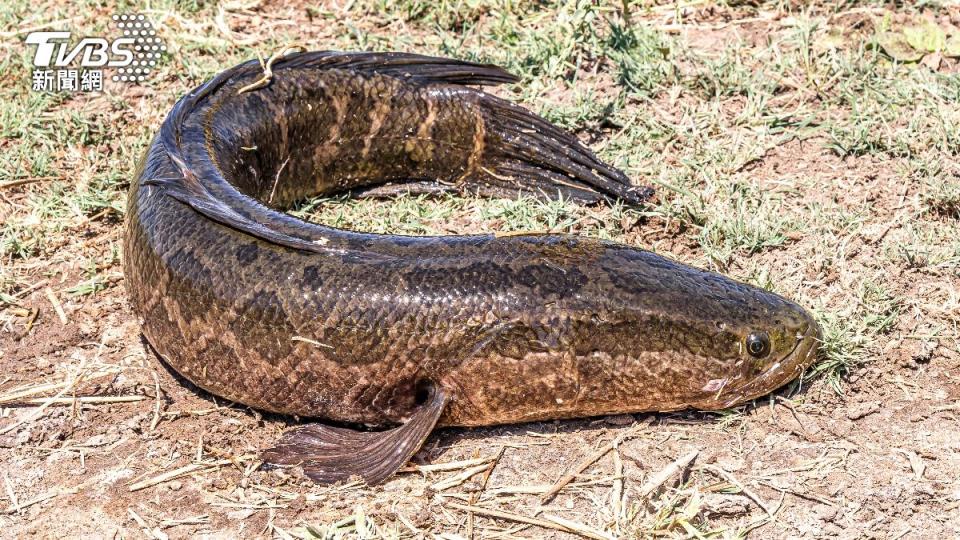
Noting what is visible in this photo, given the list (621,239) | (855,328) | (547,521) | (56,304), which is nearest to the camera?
(547,521)

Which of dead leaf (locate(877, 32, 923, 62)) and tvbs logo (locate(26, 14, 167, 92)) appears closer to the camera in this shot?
dead leaf (locate(877, 32, 923, 62))

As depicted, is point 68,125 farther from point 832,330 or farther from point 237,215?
point 832,330

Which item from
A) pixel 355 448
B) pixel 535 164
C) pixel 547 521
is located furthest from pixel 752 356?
pixel 535 164

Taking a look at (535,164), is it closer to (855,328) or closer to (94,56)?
(855,328)

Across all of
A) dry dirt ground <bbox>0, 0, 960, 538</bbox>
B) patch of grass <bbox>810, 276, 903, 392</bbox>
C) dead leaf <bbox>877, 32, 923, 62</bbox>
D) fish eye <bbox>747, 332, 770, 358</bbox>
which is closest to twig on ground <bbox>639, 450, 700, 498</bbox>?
dry dirt ground <bbox>0, 0, 960, 538</bbox>

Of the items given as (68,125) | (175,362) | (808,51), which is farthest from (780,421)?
(68,125)

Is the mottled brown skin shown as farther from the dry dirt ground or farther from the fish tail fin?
the fish tail fin

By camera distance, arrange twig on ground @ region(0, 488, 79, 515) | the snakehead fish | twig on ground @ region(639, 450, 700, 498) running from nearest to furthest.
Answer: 1. twig on ground @ region(639, 450, 700, 498)
2. twig on ground @ region(0, 488, 79, 515)
3. the snakehead fish
